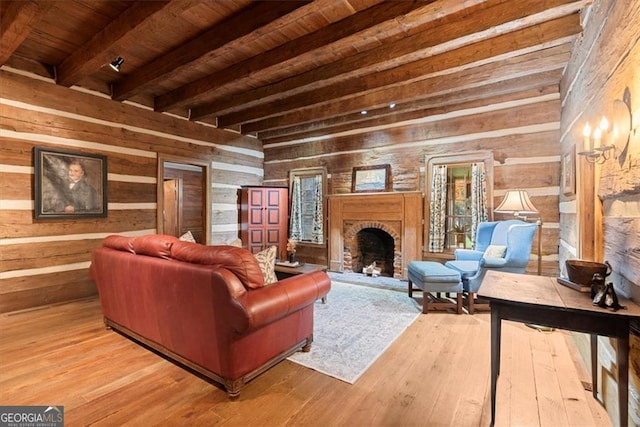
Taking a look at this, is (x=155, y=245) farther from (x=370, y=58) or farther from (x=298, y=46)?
(x=370, y=58)

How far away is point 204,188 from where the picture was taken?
18.7ft

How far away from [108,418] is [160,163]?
397 centimetres

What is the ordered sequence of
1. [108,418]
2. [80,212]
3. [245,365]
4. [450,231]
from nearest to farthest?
[108,418] < [245,365] < [80,212] < [450,231]

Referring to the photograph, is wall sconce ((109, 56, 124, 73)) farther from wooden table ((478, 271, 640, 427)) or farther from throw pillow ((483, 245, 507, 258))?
throw pillow ((483, 245, 507, 258))

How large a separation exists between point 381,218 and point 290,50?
10.6 ft

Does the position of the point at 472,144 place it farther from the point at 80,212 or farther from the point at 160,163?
the point at 80,212

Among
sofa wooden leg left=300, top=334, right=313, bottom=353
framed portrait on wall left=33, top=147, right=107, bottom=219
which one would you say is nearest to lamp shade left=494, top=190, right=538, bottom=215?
sofa wooden leg left=300, top=334, right=313, bottom=353

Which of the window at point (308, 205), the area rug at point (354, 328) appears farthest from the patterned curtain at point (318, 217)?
the area rug at point (354, 328)

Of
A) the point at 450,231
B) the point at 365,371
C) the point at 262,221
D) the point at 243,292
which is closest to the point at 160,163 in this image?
the point at 262,221

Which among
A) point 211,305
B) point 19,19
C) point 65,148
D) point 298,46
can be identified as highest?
point 298,46

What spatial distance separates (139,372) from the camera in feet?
7.45

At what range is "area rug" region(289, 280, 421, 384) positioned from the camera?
2.40 meters

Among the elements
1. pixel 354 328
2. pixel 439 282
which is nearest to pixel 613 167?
pixel 439 282

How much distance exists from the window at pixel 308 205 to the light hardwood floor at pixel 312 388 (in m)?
3.54
